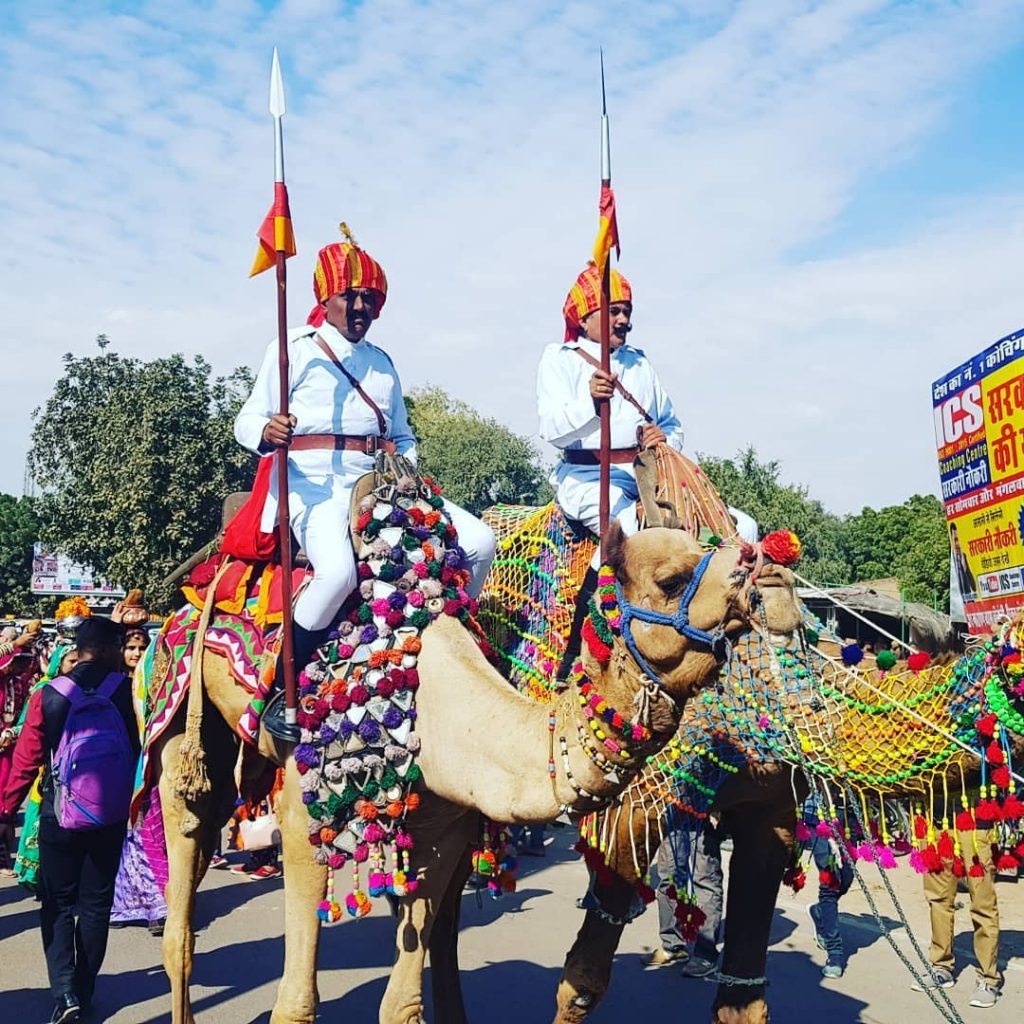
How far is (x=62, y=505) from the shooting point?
88.5ft

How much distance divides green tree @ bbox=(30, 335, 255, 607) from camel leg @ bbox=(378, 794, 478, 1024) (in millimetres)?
19945

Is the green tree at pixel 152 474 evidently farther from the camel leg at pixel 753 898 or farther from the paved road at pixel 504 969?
the camel leg at pixel 753 898

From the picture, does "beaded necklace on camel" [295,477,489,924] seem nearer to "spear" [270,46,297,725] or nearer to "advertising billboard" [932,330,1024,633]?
"spear" [270,46,297,725]

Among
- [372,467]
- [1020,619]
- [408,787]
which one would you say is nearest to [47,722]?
[372,467]

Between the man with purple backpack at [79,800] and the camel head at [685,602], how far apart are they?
3918 mm

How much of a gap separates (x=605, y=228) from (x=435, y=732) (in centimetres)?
200

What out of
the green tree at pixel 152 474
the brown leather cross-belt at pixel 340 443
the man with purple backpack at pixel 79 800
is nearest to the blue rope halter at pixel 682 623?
the brown leather cross-belt at pixel 340 443

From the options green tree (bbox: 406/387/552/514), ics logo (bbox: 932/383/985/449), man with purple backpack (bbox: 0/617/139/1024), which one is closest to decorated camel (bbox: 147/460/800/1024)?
man with purple backpack (bbox: 0/617/139/1024)

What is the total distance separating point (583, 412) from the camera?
18.2 feet

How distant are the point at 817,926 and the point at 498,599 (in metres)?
3.06

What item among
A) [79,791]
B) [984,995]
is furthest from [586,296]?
[984,995]

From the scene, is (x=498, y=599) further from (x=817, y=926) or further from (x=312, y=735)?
(x=817, y=926)

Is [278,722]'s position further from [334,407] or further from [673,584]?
[673,584]

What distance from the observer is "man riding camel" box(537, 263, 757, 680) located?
548cm
